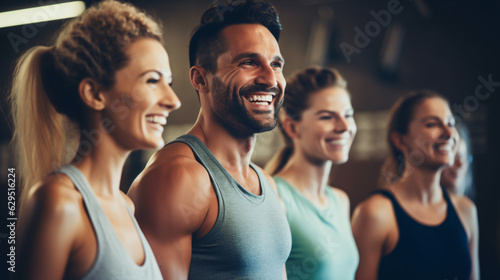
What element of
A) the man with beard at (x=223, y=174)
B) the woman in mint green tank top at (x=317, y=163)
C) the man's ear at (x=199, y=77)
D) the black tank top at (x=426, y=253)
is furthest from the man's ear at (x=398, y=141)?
the man's ear at (x=199, y=77)

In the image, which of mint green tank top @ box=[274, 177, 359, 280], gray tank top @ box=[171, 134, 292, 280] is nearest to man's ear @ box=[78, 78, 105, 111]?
gray tank top @ box=[171, 134, 292, 280]

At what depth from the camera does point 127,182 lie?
56.6 inches

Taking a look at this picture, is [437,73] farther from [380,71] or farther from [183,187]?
[183,187]

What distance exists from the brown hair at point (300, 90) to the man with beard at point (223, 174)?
368 mm

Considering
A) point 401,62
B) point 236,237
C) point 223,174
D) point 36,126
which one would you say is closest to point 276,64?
point 223,174

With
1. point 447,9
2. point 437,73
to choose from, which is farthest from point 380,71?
point 447,9

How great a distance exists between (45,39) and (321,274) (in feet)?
2.98

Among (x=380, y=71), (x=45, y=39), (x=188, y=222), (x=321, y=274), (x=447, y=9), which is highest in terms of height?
(x=447, y=9)

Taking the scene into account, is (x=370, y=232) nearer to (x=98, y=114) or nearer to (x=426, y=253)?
(x=426, y=253)

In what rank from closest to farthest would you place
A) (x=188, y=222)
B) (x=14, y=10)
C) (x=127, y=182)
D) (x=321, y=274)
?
(x=188, y=222) → (x=14, y=10) → (x=321, y=274) → (x=127, y=182)

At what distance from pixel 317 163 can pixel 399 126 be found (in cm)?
44

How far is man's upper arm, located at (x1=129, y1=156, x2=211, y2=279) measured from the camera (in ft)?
2.96

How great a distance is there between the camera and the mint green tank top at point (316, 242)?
131cm

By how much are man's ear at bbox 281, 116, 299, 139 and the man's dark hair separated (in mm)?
469
